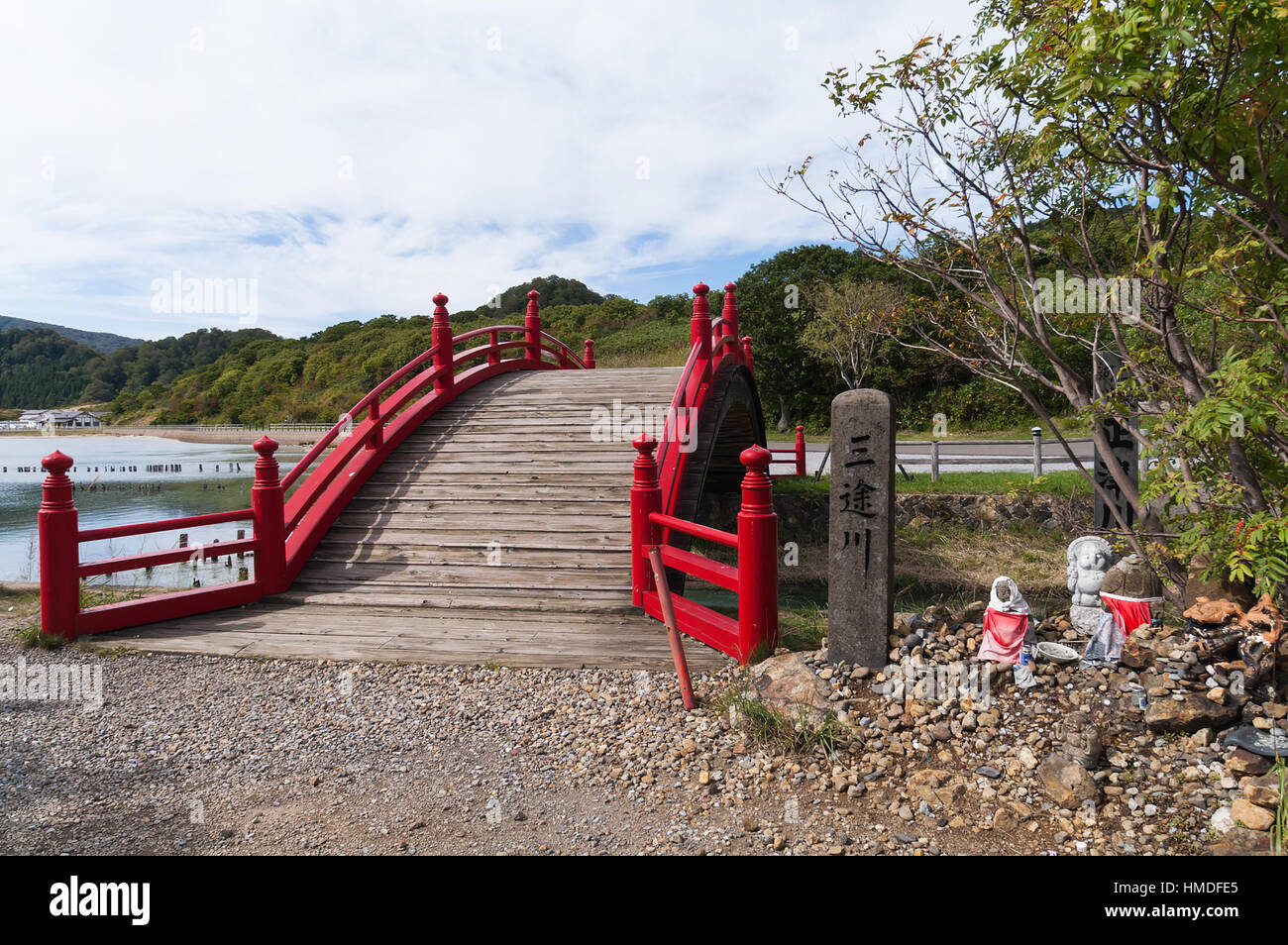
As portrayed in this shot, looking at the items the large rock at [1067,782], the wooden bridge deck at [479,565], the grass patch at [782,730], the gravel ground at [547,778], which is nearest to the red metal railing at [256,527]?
the wooden bridge deck at [479,565]

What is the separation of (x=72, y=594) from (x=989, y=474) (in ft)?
48.9

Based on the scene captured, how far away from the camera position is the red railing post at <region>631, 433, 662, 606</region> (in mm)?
6193

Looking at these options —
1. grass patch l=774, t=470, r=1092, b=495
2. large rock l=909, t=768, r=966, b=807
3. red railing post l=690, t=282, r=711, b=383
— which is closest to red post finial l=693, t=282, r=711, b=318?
red railing post l=690, t=282, r=711, b=383

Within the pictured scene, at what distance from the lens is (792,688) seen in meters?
3.97

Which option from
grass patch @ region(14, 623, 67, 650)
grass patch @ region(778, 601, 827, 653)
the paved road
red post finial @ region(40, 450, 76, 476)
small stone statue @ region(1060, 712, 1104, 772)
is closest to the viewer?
small stone statue @ region(1060, 712, 1104, 772)

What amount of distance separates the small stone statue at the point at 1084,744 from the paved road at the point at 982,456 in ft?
38.8

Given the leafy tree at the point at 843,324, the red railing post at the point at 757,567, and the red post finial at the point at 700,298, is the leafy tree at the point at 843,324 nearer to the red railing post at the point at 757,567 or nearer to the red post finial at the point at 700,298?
the red post finial at the point at 700,298

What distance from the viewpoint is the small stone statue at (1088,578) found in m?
4.38

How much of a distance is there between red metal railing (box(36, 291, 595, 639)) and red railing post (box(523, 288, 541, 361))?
255 centimetres

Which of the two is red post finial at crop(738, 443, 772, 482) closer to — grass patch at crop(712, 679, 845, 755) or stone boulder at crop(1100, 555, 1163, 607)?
grass patch at crop(712, 679, 845, 755)

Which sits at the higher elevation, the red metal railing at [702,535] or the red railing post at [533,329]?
the red railing post at [533,329]

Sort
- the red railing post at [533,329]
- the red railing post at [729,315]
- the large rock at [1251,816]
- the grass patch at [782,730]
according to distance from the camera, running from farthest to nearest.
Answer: the red railing post at [533,329] < the red railing post at [729,315] < the grass patch at [782,730] < the large rock at [1251,816]

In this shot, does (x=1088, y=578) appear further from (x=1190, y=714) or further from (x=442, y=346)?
(x=442, y=346)

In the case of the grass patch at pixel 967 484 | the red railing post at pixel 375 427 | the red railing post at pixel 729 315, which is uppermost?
the red railing post at pixel 729 315
